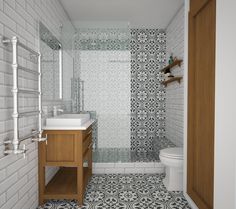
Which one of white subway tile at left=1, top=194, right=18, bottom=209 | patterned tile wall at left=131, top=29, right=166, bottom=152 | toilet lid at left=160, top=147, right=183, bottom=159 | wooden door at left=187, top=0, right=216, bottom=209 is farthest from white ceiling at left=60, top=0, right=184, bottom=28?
white subway tile at left=1, top=194, right=18, bottom=209

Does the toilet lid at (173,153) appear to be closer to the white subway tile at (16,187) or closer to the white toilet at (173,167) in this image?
the white toilet at (173,167)

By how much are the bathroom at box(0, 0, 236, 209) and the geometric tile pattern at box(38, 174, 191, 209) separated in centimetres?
1

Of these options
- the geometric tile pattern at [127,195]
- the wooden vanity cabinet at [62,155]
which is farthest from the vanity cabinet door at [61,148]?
the geometric tile pattern at [127,195]

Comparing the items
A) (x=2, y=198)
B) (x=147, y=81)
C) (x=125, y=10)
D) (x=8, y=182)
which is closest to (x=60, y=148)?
(x=8, y=182)

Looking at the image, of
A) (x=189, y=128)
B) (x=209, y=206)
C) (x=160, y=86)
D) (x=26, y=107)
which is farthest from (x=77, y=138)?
(x=160, y=86)

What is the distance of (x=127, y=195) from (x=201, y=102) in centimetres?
146

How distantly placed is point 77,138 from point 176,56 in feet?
8.05

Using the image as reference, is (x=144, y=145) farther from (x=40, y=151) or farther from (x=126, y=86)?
(x=40, y=151)

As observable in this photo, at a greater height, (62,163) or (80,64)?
(80,64)

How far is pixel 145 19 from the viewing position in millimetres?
4484

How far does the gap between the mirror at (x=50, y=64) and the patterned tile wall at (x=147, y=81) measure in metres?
1.87

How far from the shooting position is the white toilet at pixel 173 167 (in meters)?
3.05

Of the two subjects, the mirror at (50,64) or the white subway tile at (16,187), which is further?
the mirror at (50,64)

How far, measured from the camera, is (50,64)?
10.6 feet
